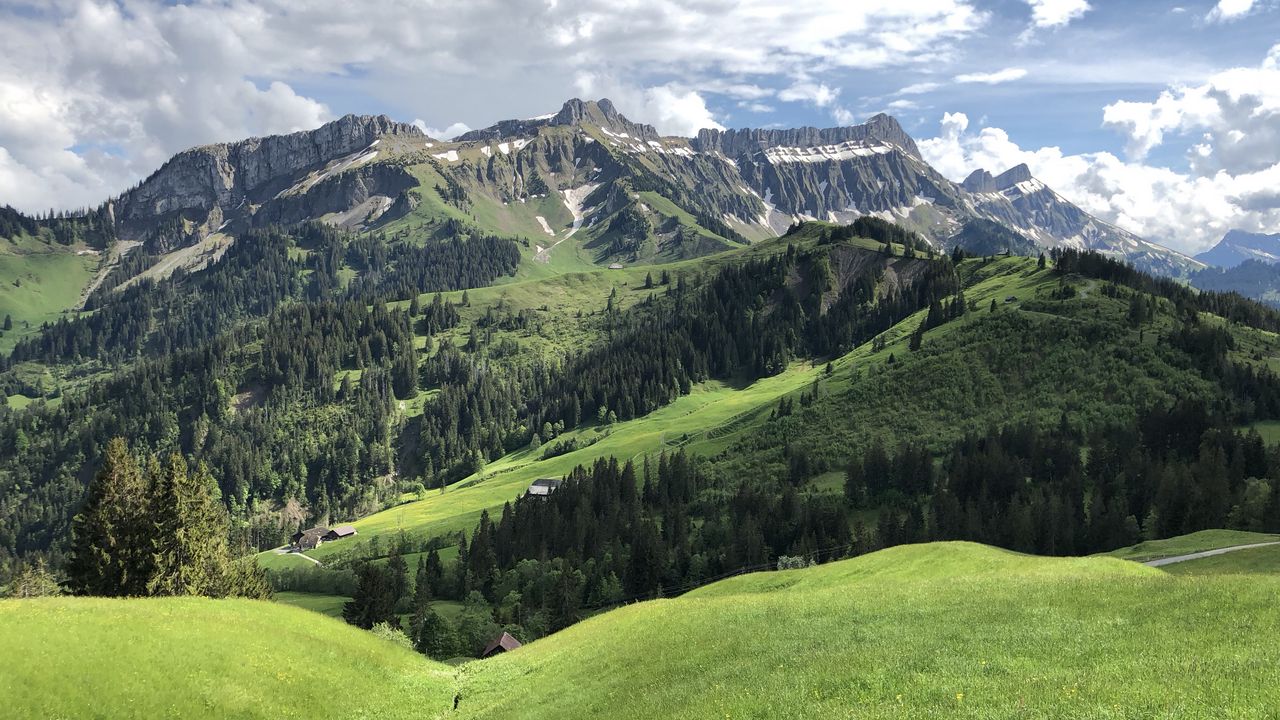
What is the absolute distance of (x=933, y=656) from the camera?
29719 mm

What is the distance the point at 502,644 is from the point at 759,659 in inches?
2547

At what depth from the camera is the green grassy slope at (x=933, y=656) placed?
2197cm

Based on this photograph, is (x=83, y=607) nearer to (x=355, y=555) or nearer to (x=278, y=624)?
(x=278, y=624)

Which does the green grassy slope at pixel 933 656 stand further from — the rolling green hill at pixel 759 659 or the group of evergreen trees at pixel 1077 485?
the group of evergreen trees at pixel 1077 485

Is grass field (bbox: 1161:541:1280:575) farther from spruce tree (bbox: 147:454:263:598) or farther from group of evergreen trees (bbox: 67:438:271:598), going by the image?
group of evergreen trees (bbox: 67:438:271:598)

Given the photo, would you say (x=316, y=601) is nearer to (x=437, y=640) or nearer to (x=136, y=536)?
(x=437, y=640)

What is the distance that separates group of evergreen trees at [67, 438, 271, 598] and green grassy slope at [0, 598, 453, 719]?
20.2 m

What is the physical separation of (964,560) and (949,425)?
13239 cm

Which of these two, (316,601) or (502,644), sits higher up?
(502,644)

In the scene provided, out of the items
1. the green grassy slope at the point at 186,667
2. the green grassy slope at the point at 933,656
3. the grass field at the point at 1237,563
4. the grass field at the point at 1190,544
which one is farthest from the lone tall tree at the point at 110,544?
the grass field at the point at 1190,544

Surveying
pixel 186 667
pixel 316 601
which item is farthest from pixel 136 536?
pixel 316 601

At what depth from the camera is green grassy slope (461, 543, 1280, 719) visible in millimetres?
21969

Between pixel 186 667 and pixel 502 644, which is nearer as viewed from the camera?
pixel 186 667

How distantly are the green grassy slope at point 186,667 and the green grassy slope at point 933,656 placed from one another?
640 centimetres
